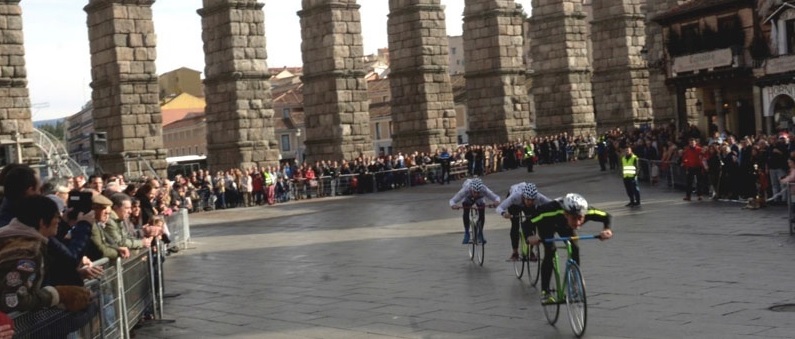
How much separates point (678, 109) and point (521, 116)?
634 centimetres

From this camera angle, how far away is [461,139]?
8519 cm

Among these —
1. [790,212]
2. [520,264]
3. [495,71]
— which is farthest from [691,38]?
[520,264]

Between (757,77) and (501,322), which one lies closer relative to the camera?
(501,322)

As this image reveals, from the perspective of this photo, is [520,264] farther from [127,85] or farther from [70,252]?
[127,85]

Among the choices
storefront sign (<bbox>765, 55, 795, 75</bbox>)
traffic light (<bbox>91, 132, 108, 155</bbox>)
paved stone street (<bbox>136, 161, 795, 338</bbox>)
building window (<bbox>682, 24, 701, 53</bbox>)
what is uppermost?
building window (<bbox>682, 24, 701, 53</bbox>)

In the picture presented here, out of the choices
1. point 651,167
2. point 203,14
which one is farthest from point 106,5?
point 651,167

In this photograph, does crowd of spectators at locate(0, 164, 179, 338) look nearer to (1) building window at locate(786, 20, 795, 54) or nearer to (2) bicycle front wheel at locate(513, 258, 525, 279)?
(2) bicycle front wheel at locate(513, 258, 525, 279)

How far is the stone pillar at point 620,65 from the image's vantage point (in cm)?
4888

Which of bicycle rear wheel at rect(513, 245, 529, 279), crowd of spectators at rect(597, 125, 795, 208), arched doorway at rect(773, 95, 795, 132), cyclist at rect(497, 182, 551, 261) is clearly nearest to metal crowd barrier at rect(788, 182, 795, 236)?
crowd of spectators at rect(597, 125, 795, 208)

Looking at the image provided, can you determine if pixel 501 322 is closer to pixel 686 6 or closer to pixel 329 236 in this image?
pixel 329 236

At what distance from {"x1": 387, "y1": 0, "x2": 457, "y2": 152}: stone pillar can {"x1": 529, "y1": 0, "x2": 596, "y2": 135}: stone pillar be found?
6349mm

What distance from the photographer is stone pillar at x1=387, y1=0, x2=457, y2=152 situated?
41625mm

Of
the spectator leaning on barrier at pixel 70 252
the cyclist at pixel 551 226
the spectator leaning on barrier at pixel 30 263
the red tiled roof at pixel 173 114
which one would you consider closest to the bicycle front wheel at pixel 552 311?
the cyclist at pixel 551 226

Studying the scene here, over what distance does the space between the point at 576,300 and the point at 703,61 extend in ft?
96.7
